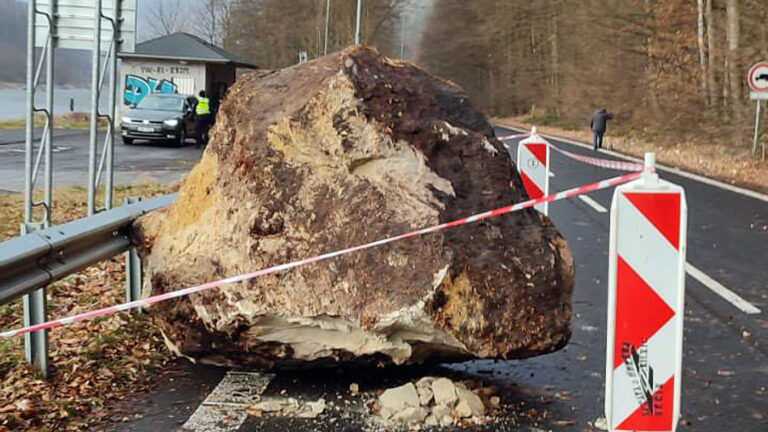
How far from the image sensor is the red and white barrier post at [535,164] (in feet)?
30.8

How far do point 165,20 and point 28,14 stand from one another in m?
99.9

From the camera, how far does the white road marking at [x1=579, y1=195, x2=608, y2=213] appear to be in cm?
1463

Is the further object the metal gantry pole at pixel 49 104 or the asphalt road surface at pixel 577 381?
the metal gantry pole at pixel 49 104

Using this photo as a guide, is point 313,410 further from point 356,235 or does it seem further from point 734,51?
point 734,51

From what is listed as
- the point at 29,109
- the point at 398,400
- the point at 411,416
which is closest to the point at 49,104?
the point at 29,109

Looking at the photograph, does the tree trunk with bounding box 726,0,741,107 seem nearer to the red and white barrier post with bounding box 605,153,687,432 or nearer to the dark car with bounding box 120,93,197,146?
the dark car with bounding box 120,93,197,146

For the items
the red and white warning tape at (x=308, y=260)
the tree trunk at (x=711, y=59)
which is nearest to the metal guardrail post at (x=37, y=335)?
the red and white warning tape at (x=308, y=260)

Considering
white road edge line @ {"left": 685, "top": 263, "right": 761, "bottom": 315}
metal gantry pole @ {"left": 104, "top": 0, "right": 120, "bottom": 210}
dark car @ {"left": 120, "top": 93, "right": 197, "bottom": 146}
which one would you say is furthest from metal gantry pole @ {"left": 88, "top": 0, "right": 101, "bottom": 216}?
dark car @ {"left": 120, "top": 93, "right": 197, "bottom": 146}

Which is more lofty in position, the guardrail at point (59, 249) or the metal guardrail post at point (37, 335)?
the guardrail at point (59, 249)

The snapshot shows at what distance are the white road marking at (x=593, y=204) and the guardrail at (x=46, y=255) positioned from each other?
31.0ft

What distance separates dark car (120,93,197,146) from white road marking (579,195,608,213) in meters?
17.0

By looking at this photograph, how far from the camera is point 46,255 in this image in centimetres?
532

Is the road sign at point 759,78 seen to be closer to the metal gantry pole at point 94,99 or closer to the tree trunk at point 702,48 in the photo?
the tree trunk at point 702,48

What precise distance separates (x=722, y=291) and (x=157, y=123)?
23.9m
